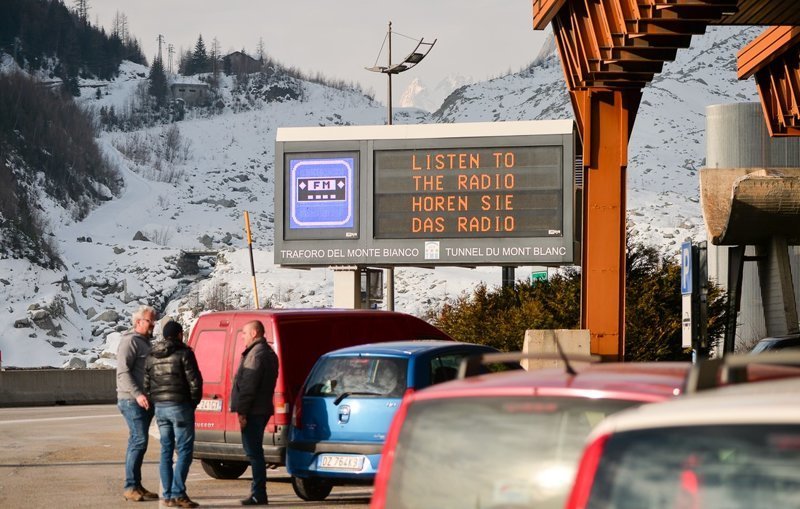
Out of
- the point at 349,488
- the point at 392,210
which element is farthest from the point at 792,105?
the point at 349,488

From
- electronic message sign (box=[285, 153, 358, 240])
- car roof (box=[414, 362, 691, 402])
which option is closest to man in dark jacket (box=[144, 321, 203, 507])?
car roof (box=[414, 362, 691, 402])

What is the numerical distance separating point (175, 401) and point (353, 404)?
1630 mm

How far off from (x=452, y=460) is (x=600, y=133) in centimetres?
1475

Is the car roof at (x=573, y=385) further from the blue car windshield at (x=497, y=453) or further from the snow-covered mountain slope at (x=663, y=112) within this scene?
the snow-covered mountain slope at (x=663, y=112)

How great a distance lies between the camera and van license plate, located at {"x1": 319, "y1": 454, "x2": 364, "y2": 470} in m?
12.5

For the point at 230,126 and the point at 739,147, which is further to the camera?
the point at 230,126

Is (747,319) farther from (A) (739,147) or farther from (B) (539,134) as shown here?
(B) (539,134)

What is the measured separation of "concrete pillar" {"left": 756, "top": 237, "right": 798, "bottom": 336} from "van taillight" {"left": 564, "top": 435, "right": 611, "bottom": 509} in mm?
26837

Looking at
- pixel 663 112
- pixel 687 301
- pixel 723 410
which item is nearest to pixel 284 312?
pixel 687 301

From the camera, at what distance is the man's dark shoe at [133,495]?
44.1ft

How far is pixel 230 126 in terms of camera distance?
16375 centimetres

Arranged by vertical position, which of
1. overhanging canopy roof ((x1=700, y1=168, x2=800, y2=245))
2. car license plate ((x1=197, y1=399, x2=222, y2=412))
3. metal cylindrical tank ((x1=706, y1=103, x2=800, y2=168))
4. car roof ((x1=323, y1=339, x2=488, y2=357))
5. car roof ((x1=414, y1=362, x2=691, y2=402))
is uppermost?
metal cylindrical tank ((x1=706, y1=103, x2=800, y2=168))

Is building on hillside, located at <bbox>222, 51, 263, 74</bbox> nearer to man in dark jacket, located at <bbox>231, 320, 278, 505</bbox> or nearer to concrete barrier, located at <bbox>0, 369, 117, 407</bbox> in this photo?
concrete barrier, located at <bbox>0, 369, 117, 407</bbox>

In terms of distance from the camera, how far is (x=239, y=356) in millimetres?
14828
